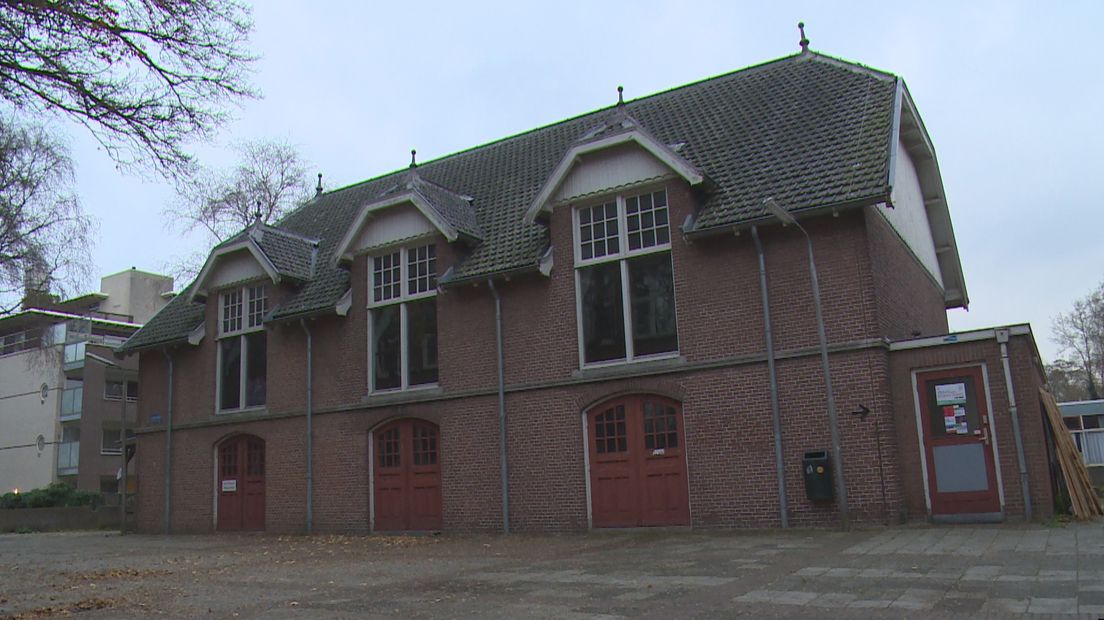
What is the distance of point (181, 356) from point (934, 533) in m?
19.2

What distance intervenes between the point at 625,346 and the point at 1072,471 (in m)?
7.52

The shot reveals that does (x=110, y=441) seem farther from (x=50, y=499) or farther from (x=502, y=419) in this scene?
(x=502, y=419)

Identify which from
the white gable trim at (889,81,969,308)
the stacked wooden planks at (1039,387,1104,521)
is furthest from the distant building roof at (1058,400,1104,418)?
the stacked wooden planks at (1039,387,1104,521)

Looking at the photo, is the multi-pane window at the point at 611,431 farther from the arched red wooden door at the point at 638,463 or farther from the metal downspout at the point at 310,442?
the metal downspout at the point at 310,442

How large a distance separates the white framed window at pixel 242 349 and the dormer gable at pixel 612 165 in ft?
28.7

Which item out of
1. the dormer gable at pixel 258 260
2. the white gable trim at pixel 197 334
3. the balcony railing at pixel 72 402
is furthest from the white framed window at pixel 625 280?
the balcony railing at pixel 72 402

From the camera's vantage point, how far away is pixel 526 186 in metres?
19.5

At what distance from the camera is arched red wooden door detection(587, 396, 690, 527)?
48.4ft

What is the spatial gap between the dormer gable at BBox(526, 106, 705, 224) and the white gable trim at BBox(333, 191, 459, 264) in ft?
6.83

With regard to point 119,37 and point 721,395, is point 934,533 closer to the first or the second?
point 721,395

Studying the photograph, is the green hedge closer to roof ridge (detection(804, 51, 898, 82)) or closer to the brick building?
the brick building

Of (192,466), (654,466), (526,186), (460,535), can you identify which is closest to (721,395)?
(654,466)

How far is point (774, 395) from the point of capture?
13.8 metres

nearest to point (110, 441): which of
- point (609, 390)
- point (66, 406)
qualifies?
point (66, 406)
